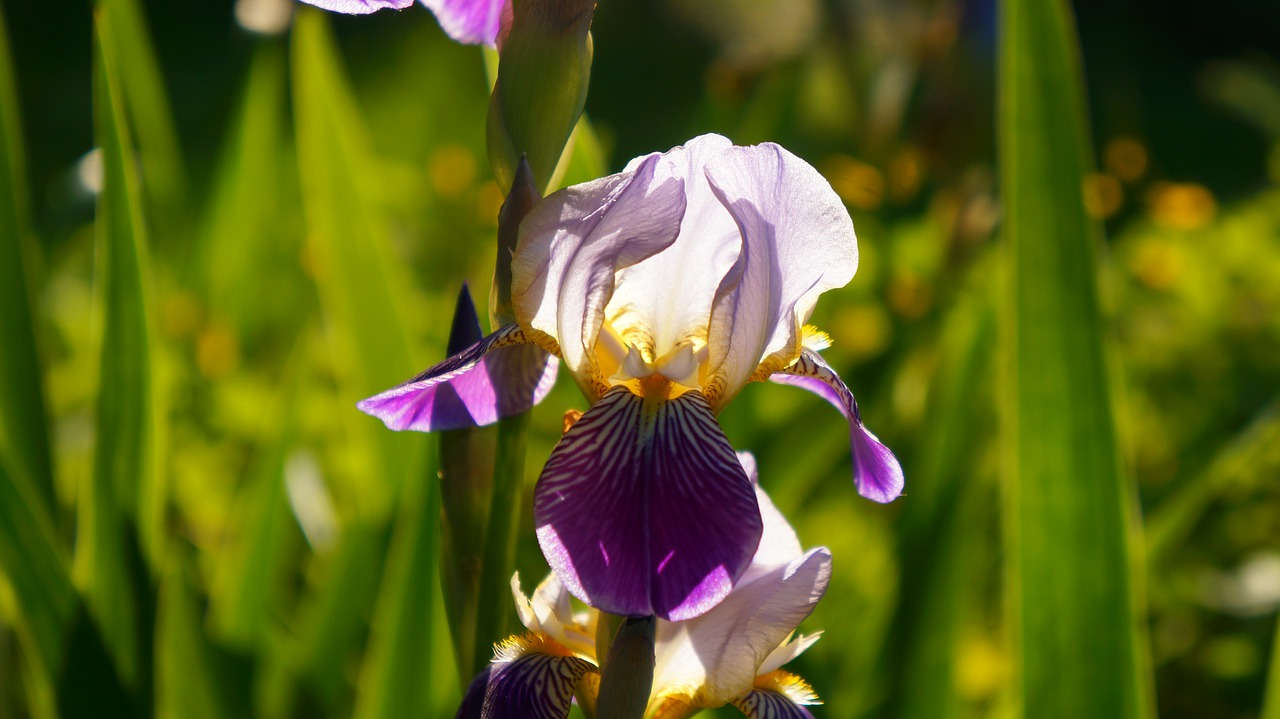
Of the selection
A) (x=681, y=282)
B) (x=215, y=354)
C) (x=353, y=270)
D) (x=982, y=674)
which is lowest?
(x=982, y=674)

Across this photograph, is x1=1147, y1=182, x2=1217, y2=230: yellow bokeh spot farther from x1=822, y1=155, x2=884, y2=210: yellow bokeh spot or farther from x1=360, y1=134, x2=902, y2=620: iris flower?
x1=360, y1=134, x2=902, y2=620: iris flower

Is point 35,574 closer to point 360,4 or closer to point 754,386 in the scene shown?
point 360,4

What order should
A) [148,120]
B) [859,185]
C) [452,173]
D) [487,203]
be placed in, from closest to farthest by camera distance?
[148,120]
[859,185]
[487,203]
[452,173]

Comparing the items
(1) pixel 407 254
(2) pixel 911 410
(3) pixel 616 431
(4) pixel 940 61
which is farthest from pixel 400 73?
(3) pixel 616 431

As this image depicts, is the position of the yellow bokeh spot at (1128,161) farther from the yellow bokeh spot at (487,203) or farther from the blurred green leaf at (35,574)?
the blurred green leaf at (35,574)

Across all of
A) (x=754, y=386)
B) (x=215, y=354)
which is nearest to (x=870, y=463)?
(x=754, y=386)

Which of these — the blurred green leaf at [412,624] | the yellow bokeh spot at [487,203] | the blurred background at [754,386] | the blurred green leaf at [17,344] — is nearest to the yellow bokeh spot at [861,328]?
the blurred background at [754,386]
